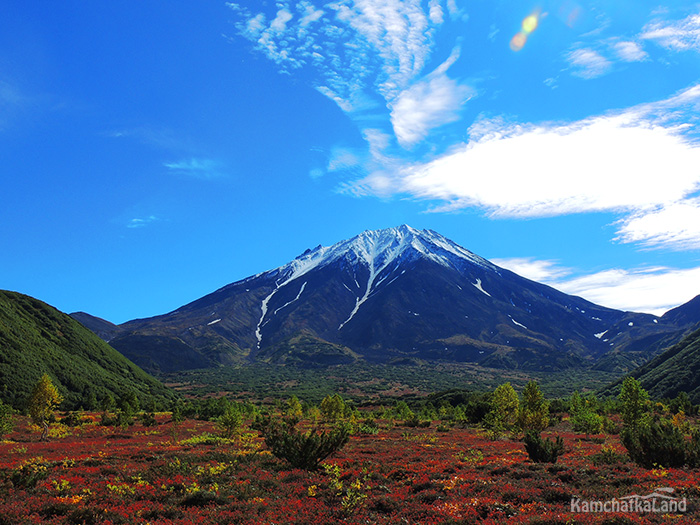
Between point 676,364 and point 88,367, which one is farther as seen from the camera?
point 676,364

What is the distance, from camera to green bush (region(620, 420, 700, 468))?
19.3 m

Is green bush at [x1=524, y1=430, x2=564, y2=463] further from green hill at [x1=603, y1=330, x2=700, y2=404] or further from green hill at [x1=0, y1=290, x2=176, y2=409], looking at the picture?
green hill at [x1=603, y1=330, x2=700, y2=404]

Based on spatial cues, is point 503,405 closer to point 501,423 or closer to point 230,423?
point 501,423

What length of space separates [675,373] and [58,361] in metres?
150

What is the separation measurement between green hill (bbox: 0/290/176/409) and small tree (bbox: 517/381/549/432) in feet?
210

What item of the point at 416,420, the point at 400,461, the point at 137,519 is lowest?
the point at 416,420

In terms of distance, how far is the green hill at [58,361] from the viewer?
240 feet

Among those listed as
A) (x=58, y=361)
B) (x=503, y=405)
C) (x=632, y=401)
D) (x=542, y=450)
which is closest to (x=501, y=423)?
(x=503, y=405)

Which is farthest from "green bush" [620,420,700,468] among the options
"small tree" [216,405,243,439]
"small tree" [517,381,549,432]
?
"small tree" [216,405,243,439]

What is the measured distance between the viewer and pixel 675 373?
100 metres

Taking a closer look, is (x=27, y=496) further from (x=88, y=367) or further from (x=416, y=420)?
(x=88, y=367)

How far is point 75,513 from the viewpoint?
40.1ft

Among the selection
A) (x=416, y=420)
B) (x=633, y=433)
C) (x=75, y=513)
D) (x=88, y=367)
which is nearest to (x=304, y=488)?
(x=75, y=513)

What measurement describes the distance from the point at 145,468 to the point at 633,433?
26290 millimetres
